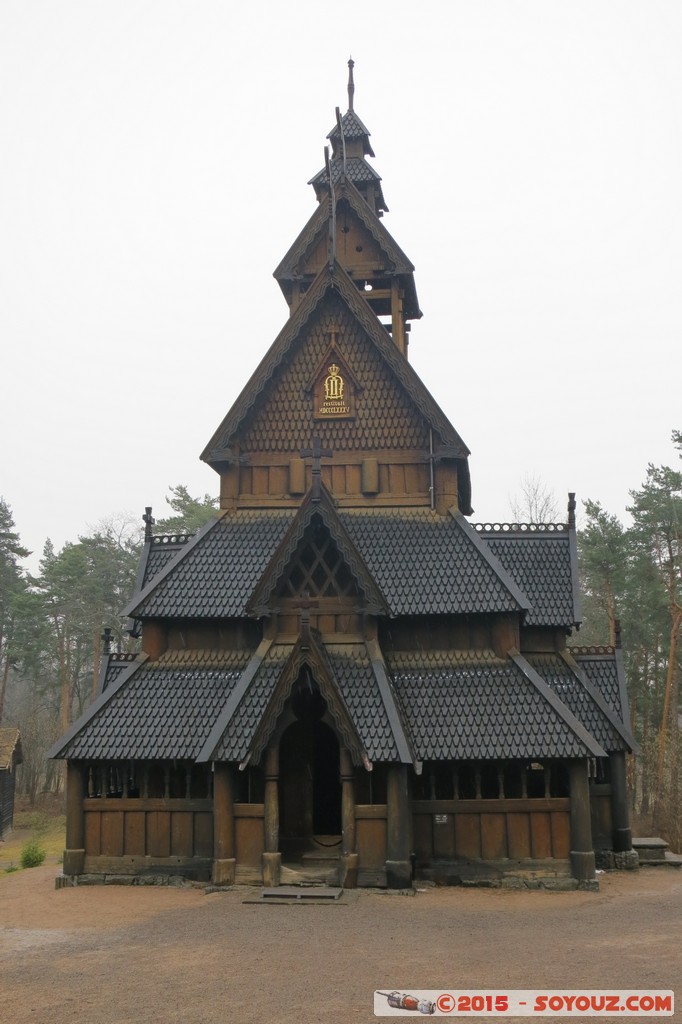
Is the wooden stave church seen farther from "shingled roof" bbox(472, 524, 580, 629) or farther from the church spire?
the church spire

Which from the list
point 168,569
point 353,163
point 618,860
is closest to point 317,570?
point 168,569

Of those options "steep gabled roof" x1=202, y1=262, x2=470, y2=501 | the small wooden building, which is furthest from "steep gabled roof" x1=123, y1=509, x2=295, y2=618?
the small wooden building

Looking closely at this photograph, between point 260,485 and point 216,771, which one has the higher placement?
point 260,485

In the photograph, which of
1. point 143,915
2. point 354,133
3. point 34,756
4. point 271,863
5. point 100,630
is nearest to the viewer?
point 143,915

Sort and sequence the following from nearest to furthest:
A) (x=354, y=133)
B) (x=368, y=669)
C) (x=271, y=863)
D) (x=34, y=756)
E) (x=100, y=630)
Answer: (x=271, y=863) → (x=368, y=669) → (x=354, y=133) → (x=100, y=630) → (x=34, y=756)

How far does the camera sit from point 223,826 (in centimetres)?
1488

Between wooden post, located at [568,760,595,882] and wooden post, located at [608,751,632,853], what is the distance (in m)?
2.50

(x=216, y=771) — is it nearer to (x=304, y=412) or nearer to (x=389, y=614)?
(x=389, y=614)

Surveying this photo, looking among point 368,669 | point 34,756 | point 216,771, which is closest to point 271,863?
point 216,771

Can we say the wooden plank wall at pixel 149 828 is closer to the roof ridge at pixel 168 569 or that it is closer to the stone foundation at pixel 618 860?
the roof ridge at pixel 168 569

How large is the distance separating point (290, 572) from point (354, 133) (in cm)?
1327

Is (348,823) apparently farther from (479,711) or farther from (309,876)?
(479,711)

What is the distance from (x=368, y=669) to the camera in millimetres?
15984

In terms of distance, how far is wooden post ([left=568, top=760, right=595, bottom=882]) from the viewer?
48.6ft
